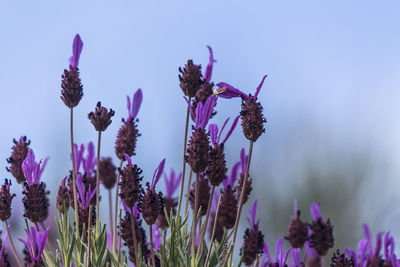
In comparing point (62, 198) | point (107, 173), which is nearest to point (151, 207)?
point (62, 198)

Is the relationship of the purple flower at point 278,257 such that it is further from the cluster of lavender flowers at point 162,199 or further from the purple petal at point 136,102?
the purple petal at point 136,102

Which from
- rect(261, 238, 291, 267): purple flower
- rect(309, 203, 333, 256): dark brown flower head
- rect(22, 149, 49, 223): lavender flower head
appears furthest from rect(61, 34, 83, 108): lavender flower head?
rect(309, 203, 333, 256): dark brown flower head

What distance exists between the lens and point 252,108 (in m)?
2.28

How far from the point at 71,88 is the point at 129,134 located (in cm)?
34

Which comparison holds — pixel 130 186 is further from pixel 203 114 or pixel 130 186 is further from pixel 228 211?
pixel 228 211

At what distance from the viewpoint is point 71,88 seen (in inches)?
98.5

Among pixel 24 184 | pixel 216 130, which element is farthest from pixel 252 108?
pixel 24 184

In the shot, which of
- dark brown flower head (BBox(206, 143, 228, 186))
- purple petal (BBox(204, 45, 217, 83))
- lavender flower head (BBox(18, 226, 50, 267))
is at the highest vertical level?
purple petal (BBox(204, 45, 217, 83))

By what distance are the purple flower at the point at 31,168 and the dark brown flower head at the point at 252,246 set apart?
3.11 feet

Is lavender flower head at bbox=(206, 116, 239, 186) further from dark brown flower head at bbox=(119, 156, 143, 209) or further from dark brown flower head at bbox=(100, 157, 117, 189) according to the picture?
dark brown flower head at bbox=(100, 157, 117, 189)

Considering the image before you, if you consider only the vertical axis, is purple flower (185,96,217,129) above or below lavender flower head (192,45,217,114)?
below

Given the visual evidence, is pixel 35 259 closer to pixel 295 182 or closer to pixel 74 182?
pixel 74 182

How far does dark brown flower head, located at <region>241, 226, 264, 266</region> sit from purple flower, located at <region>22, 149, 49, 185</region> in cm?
95

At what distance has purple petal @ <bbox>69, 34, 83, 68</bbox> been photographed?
8.25 ft
